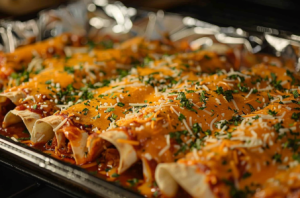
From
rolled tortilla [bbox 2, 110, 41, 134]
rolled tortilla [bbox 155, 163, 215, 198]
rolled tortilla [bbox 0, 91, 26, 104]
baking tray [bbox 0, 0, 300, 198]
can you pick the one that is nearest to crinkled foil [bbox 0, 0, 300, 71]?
baking tray [bbox 0, 0, 300, 198]

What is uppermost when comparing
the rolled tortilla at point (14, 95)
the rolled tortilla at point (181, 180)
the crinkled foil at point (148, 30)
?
the crinkled foil at point (148, 30)

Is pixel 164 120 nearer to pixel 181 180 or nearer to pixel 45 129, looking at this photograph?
pixel 181 180

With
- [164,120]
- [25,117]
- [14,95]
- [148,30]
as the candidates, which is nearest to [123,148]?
[164,120]

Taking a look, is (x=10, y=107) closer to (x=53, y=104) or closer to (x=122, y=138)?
(x=53, y=104)

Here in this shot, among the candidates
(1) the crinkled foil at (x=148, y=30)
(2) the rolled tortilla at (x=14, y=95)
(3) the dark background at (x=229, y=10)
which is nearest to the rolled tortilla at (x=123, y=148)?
(2) the rolled tortilla at (x=14, y=95)

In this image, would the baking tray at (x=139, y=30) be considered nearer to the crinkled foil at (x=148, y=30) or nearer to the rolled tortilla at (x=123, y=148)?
the crinkled foil at (x=148, y=30)

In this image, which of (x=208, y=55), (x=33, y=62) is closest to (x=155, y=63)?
(x=208, y=55)
